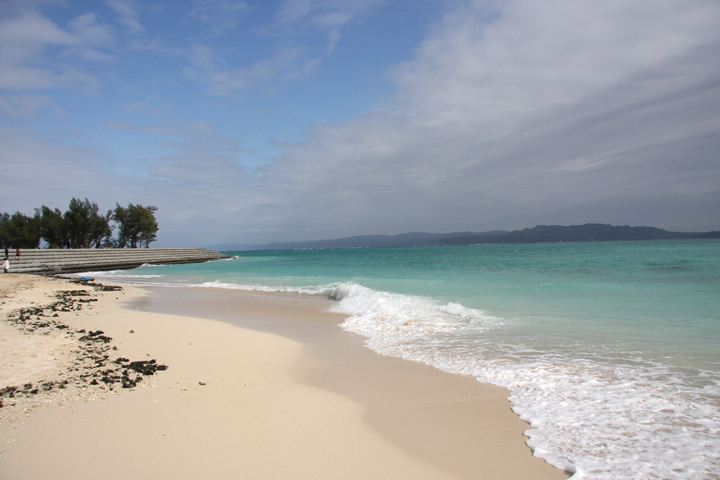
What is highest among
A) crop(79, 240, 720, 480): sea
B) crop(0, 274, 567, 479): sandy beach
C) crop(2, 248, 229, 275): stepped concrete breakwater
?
crop(2, 248, 229, 275): stepped concrete breakwater

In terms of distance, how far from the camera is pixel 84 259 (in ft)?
121

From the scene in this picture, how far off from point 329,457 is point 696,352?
22.2 ft

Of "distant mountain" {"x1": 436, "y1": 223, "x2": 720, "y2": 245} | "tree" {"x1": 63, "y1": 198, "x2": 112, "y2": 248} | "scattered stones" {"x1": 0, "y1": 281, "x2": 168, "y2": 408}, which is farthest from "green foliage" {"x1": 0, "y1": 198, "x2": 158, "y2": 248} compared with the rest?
"distant mountain" {"x1": 436, "y1": 223, "x2": 720, "y2": 245}

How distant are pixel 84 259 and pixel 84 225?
16124 millimetres

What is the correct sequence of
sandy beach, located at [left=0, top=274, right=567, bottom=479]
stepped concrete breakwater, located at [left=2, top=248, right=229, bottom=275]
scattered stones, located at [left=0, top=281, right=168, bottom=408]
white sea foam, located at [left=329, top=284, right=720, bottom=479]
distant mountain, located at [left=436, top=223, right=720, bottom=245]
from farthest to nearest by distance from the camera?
distant mountain, located at [left=436, top=223, right=720, bottom=245] < stepped concrete breakwater, located at [left=2, top=248, right=229, bottom=275] < scattered stones, located at [left=0, top=281, right=168, bottom=408] < white sea foam, located at [left=329, top=284, right=720, bottom=479] < sandy beach, located at [left=0, top=274, right=567, bottom=479]

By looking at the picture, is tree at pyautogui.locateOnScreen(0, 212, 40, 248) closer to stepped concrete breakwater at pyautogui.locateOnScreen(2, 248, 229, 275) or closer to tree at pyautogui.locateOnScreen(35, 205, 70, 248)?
tree at pyautogui.locateOnScreen(35, 205, 70, 248)

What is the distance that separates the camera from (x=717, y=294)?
13.6 metres

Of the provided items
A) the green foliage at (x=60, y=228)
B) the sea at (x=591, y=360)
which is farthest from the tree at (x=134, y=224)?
the sea at (x=591, y=360)

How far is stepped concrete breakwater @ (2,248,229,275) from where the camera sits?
1190 inches

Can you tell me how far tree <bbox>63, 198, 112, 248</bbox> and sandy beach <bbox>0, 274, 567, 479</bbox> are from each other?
51.6 m

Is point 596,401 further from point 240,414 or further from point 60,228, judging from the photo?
point 60,228

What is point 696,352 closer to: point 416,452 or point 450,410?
point 450,410

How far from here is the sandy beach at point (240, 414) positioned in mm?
3027

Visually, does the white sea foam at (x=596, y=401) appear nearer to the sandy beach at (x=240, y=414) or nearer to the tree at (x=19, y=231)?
the sandy beach at (x=240, y=414)
